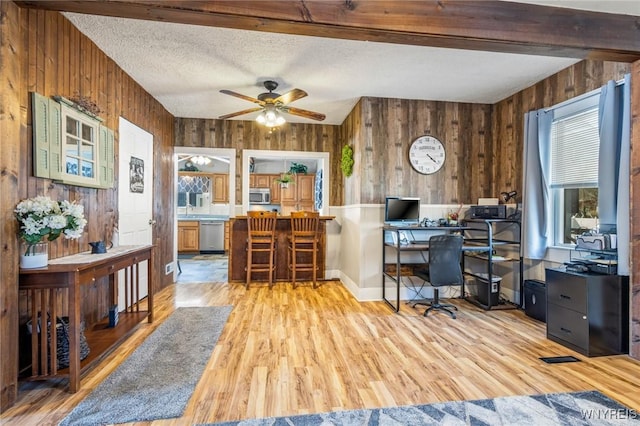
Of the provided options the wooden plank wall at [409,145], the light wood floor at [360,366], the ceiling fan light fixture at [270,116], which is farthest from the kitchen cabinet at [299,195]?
the light wood floor at [360,366]

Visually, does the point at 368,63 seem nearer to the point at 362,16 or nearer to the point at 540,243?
the point at 362,16

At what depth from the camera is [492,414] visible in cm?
175

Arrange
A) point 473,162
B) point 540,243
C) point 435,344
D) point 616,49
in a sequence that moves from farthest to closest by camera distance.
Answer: point 473,162 < point 540,243 < point 435,344 < point 616,49

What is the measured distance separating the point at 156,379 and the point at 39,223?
1206 millimetres

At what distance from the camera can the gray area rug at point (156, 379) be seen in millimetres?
1749

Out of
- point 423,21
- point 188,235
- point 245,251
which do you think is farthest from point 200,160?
point 423,21

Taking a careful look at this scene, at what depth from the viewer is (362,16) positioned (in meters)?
1.97

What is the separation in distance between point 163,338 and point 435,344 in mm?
2349

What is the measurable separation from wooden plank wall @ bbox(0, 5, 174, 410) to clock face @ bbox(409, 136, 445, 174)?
137 inches

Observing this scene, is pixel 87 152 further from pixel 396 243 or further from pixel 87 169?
pixel 396 243

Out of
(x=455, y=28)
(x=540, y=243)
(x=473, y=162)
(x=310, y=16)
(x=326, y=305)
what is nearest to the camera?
(x=310, y=16)

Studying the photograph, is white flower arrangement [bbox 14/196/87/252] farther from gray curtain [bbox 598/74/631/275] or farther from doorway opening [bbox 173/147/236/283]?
doorway opening [bbox 173/147/236/283]

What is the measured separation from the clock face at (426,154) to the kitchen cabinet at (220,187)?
5.48m

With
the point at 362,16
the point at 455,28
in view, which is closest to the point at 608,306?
the point at 455,28
